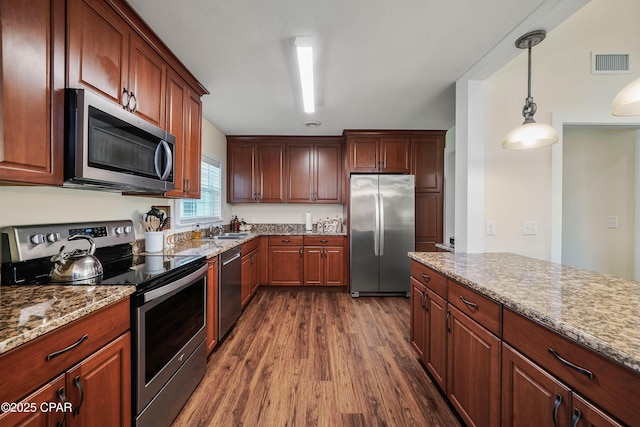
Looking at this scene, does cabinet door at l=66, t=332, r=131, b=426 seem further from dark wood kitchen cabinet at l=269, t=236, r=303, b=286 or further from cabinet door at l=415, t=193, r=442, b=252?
cabinet door at l=415, t=193, r=442, b=252

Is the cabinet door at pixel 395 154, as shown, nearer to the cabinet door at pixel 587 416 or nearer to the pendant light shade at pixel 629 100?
the pendant light shade at pixel 629 100

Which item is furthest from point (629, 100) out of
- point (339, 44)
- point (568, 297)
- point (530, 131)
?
point (339, 44)

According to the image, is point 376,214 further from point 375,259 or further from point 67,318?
point 67,318

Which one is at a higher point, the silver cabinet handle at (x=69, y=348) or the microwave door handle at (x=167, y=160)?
the microwave door handle at (x=167, y=160)

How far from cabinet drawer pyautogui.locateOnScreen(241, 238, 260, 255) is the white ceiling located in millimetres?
1668

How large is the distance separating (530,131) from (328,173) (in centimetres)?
289

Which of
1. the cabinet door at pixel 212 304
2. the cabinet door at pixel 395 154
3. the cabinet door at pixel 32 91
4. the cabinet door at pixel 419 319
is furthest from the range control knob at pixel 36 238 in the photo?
the cabinet door at pixel 395 154

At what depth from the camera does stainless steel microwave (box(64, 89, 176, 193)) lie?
1199mm

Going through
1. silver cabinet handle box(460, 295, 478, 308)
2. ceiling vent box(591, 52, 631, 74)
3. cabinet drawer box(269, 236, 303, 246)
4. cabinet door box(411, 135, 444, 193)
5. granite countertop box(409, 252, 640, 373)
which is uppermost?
ceiling vent box(591, 52, 631, 74)

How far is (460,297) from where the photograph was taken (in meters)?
1.45

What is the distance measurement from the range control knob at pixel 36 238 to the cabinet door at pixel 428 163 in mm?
3972

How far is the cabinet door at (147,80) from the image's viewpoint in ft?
5.37

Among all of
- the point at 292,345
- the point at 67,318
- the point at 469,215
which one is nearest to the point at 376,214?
the point at 469,215

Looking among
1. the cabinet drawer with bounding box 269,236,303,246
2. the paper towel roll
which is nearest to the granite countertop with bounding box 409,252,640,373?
A: the cabinet drawer with bounding box 269,236,303,246
